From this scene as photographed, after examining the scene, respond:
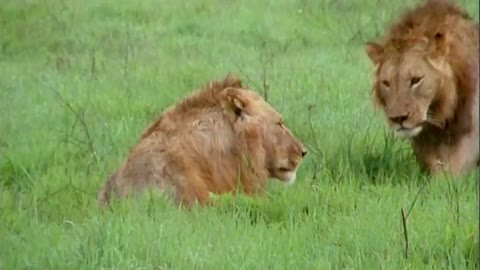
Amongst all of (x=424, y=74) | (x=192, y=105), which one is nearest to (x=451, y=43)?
(x=424, y=74)

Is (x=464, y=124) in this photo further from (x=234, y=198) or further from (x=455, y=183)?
(x=234, y=198)

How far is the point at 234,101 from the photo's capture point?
5.36 metres

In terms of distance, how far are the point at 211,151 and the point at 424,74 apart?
148cm

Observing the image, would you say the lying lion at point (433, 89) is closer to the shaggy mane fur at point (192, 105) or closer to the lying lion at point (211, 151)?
the lying lion at point (211, 151)

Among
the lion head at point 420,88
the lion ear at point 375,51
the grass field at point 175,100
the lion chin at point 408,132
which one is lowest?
the grass field at point 175,100

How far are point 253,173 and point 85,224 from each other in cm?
96

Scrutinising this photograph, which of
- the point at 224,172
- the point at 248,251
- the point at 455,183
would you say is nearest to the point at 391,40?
the point at 455,183

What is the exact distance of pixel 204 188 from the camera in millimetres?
5184

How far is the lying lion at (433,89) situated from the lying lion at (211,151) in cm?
→ 90

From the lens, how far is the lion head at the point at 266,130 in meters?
5.38

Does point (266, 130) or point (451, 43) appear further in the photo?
point (451, 43)

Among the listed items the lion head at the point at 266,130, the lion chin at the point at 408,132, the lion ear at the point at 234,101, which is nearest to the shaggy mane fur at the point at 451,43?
the lion chin at the point at 408,132

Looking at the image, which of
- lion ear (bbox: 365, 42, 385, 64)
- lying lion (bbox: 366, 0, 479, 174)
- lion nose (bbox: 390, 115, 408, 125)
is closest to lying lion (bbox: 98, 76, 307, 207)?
lion nose (bbox: 390, 115, 408, 125)

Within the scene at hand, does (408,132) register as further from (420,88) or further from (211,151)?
(211,151)
